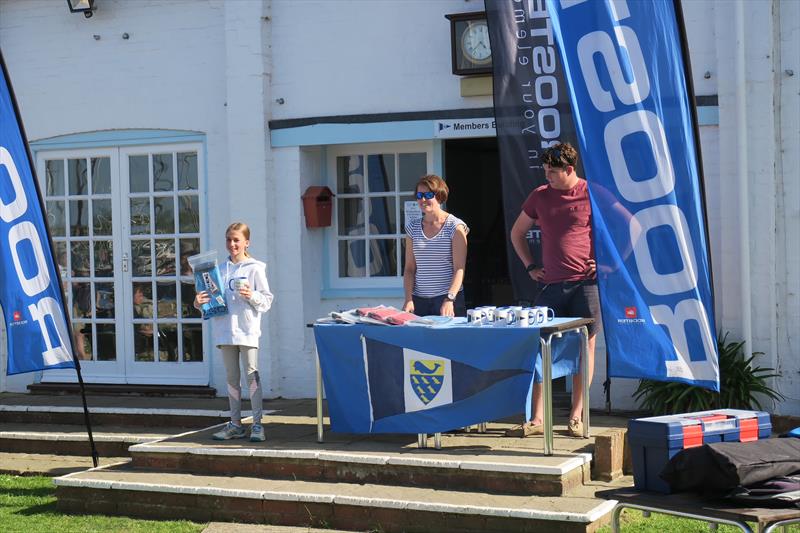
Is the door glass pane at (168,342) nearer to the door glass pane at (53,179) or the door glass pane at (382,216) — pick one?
the door glass pane at (53,179)

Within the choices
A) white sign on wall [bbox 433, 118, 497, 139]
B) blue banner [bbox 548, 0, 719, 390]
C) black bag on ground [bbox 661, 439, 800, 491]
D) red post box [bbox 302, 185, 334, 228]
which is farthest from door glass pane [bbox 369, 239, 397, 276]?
black bag on ground [bbox 661, 439, 800, 491]

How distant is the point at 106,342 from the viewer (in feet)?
37.8

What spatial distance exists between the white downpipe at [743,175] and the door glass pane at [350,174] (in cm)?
349

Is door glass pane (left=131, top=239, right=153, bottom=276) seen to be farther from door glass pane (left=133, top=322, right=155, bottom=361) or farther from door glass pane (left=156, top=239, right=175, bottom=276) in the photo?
door glass pane (left=133, top=322, right=155, bottom=361)

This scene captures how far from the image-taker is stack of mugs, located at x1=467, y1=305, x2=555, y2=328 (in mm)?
7070

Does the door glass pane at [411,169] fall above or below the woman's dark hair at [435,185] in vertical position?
above

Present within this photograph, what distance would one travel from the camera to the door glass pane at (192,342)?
437 inches

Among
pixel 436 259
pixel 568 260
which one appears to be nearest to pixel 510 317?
pixel 568 260

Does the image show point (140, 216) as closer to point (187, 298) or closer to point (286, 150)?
point (187, 298)

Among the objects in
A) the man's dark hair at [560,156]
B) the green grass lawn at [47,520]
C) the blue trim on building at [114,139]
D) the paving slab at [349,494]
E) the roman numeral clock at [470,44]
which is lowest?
the green grass lawn at [47,520]

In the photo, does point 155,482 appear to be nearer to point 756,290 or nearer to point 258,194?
point 258,194

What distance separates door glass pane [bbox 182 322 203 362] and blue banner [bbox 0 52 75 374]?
2.54 metres

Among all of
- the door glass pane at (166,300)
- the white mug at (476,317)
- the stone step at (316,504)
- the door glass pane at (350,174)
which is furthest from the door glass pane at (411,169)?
the stone step at (316,504)

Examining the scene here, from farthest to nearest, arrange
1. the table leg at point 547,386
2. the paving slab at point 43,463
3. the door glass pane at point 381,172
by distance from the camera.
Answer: the door glass pane at point 381,172 < the paving slab at point 43,463 < the table leg at point 547,386
